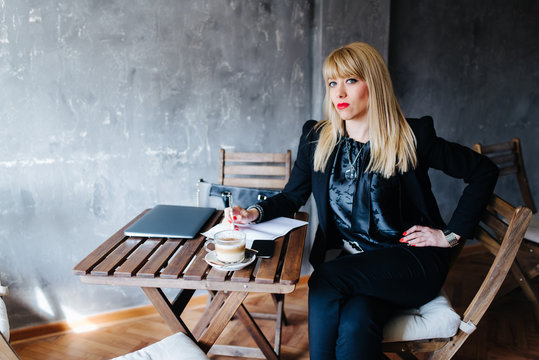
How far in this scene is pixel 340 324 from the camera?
1494 millimetres

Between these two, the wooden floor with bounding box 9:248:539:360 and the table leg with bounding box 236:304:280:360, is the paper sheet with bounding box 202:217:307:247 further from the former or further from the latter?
the wooden floor with bounding box 9:248:539:360

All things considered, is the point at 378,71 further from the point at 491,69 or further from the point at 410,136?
the point at 491,69

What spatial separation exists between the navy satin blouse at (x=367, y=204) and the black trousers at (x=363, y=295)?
14 cm

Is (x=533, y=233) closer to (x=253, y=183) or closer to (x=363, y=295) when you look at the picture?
(x=363, y=295)

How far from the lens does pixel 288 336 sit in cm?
236

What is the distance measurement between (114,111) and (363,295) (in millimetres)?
1730

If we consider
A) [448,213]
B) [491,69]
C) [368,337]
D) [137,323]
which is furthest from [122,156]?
[491,69]

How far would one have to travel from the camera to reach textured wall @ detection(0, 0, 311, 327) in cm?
220

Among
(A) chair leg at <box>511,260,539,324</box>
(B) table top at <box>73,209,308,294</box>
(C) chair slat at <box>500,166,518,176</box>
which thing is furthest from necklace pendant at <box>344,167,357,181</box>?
(C) chair slat at <box>500,166,518,176</box>

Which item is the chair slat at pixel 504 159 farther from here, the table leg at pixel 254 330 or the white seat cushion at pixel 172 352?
the white seat cushion at pixel 172 352

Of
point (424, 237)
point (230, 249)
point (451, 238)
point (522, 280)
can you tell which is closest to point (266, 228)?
point (230, 249)

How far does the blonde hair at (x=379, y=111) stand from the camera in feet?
5.73

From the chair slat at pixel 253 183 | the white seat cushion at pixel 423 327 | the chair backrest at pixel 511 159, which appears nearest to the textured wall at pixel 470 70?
the chair backrest at pixel 511 159

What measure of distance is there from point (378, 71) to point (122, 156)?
1554mm
